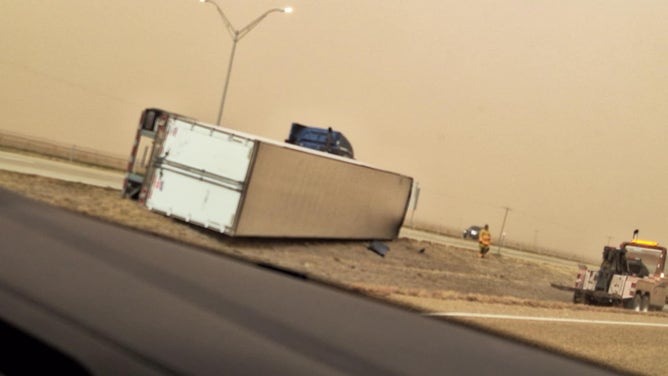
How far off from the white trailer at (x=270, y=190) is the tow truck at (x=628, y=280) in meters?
1.33

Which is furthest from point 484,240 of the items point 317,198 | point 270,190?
point 270,190

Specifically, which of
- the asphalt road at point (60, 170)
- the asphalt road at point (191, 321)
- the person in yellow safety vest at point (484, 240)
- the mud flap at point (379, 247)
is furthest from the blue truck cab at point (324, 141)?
the asphalt road at point (191, 321)

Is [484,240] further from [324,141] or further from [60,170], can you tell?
[324,141]

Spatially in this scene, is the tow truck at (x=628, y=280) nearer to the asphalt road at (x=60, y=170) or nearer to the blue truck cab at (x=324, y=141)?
the asphalt road at (x=60, y=170)

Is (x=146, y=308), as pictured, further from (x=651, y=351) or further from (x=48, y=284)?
(x=651, y=351)

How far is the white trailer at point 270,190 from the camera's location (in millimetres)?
5055

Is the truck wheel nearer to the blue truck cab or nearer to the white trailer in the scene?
the white trailer

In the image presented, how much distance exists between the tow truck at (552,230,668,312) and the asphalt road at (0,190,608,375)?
2411 millimetres

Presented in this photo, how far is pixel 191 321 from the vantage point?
698 millimetres

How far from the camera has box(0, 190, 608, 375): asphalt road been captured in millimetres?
632

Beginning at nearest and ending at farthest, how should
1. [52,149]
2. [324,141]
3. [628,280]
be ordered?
[52,149], [628,280], [324,141]

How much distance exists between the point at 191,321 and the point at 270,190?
6.27 meters

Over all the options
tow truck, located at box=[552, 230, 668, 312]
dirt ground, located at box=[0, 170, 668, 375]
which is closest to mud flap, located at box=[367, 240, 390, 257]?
dirt ground, located at box=[0, 170, 668, 375]

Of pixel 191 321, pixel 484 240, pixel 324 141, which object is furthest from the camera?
pixel 324 141
